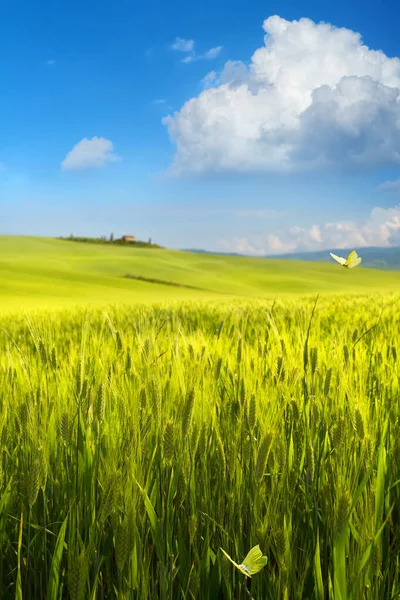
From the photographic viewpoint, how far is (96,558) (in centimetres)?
114

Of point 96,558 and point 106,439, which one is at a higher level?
point 106,439

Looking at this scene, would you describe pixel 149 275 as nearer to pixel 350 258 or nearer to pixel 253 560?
pixel 350 258

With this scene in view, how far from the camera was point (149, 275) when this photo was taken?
124 feet

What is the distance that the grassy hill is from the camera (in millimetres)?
25109

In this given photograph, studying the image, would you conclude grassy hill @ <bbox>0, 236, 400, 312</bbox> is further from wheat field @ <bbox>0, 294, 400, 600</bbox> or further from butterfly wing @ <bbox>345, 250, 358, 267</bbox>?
butterfly wing @ <bbox>345, 250, 358, 267</bbox>

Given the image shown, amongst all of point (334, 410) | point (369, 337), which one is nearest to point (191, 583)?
point (334, 410)

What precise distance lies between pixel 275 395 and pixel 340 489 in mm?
528

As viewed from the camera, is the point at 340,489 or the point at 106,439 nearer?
the point at 340,489

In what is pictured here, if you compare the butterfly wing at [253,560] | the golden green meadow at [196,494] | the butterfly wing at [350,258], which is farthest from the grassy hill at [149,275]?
the butterfly wing at [253,560]

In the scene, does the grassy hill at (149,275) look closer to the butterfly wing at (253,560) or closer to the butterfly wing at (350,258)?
the butterfly wing at (350,258)

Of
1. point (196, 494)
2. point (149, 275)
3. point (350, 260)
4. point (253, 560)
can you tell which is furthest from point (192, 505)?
point (149, 275)

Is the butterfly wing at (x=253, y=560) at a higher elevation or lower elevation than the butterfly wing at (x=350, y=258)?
lower

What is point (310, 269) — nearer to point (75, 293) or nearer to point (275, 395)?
point (75, 293)

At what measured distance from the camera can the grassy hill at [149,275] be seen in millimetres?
25109
